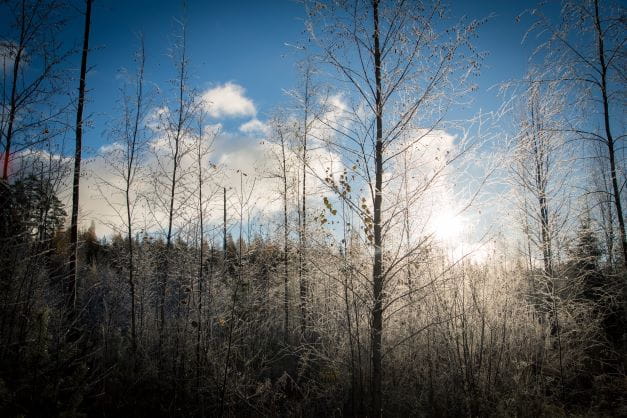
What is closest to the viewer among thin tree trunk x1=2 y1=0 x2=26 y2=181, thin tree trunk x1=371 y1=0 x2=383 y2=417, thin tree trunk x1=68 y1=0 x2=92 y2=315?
thin tree trunk x1=371 y1=0 x2=383 y2=417

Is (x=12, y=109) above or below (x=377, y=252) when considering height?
above

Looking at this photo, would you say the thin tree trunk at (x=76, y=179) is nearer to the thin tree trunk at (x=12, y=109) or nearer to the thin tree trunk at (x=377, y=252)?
the thin tree trunk at (x=12, y=109)

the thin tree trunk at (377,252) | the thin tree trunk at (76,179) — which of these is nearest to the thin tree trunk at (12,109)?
the thin tree trunk at (76,179)

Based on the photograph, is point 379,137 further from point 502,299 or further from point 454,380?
point 502,299

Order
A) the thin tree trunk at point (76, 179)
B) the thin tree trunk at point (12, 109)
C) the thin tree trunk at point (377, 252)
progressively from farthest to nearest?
the thin tree trunk at point (76, 179)
the thin tree trunk at point (12, 109)
the thin tree trunk at point (377, 252)

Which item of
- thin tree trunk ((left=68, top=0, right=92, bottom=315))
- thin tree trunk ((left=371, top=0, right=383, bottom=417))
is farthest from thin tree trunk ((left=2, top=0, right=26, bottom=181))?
thin tree trunk ((left=371, top=0, right=383, bottom=417))

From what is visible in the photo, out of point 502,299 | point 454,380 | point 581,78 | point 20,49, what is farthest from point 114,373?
point 581,78

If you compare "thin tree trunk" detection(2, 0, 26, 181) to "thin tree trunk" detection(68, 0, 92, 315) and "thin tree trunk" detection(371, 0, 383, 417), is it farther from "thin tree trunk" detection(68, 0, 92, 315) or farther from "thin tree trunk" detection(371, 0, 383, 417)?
"thin tree trunk" detection(371, 0, 383, 417)

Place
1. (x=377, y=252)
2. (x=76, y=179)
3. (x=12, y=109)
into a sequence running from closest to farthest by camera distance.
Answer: (x=377, y=252), (x=12, y=109), (x=76, y=179)

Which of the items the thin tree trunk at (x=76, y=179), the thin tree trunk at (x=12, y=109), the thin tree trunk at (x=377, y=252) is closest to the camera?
the thin tree trunk at (x=377, y=252)

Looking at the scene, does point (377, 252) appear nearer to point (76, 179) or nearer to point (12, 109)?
point (12, 109)

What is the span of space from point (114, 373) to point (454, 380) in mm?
7463

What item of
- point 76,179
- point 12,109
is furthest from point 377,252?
point 76,179

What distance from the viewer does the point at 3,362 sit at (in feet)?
13.9
